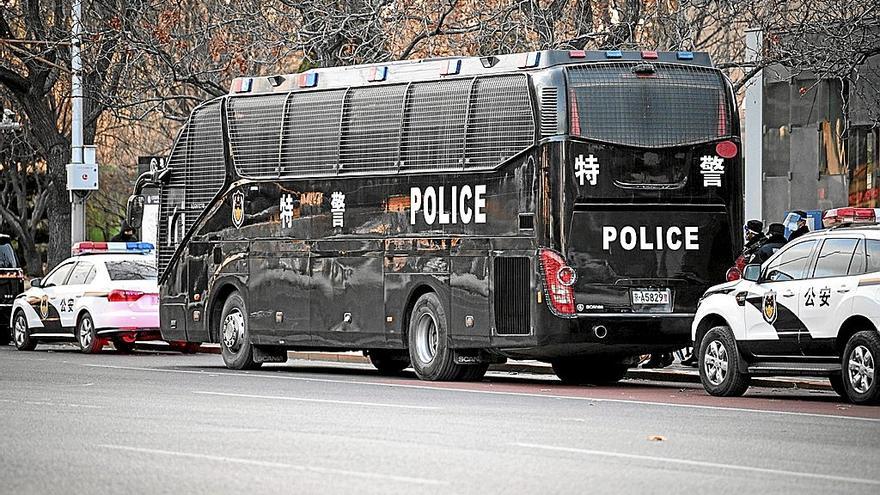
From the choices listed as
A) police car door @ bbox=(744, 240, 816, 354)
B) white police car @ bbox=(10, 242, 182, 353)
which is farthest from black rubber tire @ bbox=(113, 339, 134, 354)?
police car door @ bbox=(744, 240, 816, 354)

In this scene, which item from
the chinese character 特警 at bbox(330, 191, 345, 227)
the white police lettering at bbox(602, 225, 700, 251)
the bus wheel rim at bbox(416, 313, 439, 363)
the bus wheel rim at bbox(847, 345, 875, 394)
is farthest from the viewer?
the chinese character 特警 at bbox(330, 191, 345, 227)

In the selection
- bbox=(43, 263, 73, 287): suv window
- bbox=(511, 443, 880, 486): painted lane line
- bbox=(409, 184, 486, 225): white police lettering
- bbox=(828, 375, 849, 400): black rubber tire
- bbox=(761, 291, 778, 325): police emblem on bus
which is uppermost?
bbox=(409, 184, 486, 225): white police lettering

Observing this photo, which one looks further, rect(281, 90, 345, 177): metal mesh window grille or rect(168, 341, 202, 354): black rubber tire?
rect(168, 341, 202, 354): black rubber tire

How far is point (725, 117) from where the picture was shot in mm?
21312

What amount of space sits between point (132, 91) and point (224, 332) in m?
10.7

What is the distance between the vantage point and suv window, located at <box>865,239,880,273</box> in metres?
17.5

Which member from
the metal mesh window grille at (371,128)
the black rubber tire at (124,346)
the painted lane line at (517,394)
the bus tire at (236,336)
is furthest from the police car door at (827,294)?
the black rubber tire at (124,346)

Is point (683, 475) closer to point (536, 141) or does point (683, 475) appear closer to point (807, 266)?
point (807, 266)

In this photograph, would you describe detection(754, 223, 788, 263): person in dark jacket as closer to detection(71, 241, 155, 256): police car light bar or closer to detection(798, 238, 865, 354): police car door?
detection(798, 238, 865, 354): police car door

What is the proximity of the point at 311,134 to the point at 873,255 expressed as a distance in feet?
27.9

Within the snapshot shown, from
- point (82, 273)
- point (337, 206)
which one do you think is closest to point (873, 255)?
point (337, 206)

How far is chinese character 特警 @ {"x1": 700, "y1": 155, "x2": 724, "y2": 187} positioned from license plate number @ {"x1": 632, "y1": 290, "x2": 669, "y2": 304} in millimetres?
1353

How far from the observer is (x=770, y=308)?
18859mm

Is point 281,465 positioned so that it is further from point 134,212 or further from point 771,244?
point 134,212
